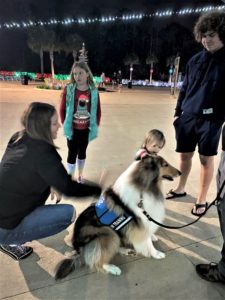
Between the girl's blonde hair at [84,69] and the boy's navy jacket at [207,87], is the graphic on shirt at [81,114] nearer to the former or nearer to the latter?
the girl's blonde hair at [84,69]

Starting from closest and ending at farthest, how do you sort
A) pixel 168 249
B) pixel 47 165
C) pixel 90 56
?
pixel 47 165, pixel 168 249, pixel 90 56

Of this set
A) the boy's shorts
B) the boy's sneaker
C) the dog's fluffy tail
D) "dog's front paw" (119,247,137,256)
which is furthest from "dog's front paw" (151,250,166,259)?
the boy's shorts

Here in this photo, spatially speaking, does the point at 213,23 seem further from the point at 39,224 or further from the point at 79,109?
the point at 39,224

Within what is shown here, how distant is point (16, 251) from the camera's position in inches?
94.2

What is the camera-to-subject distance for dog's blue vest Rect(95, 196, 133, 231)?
2.22 m

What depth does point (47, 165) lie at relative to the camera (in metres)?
1.98

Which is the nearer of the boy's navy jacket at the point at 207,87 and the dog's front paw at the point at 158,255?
the dog's front paw at the point at 158,255

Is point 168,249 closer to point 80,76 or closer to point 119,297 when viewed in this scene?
point 119,297

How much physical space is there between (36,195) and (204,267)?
157cm

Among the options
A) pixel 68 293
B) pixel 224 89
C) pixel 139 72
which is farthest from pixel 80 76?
pixel 139 72

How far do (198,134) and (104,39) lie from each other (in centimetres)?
4206

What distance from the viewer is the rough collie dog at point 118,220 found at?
218cm

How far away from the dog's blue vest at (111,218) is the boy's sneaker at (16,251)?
79 centimetres

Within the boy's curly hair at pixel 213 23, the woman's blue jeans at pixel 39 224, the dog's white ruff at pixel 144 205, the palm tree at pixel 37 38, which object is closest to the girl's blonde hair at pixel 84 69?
the boy's curly hair at pixel 213 23
